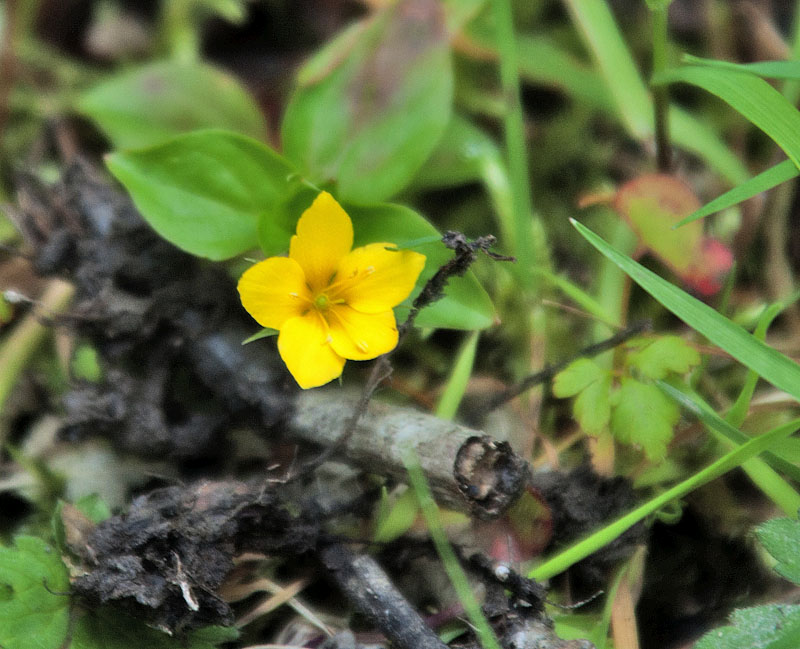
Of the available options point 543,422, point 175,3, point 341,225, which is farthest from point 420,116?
point 175,3

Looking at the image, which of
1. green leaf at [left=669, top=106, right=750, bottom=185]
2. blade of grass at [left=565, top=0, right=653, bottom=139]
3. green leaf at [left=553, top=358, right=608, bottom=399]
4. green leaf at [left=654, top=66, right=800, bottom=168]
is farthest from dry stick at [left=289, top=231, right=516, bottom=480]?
green leaf at [left=669, top=106, right=750, bottom=185]

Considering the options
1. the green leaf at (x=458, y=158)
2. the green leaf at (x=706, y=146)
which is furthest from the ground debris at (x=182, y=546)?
the green leaf at (x=706, y=146)

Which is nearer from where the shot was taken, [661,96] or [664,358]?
[664,358]

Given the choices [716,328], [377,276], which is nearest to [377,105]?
[377,276]

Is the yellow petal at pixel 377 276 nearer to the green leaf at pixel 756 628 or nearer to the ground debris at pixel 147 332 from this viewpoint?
the ground debris at pixel 147 332

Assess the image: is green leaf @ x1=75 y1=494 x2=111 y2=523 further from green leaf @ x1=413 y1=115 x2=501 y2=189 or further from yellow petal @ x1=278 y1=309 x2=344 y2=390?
green leaf @ x1=413 y1=115 x2=501 y2=189

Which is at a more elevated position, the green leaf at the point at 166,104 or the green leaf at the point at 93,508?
the green leaf at the point at 166,104

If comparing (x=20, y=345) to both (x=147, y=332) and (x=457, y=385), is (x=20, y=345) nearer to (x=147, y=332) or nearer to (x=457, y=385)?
(x=147, y=332)
